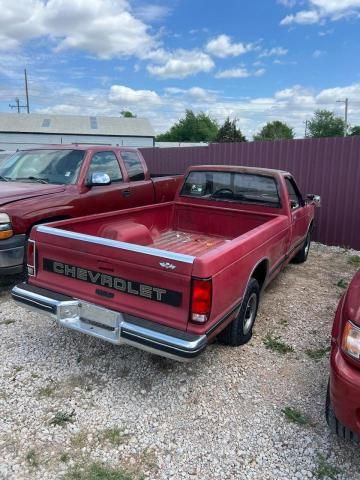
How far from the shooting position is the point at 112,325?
9.82 feet

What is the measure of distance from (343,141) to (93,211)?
537cm

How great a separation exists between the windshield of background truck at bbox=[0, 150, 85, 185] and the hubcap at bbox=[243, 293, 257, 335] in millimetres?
3229

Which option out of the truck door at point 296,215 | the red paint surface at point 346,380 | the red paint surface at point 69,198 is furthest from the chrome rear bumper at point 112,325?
the truck door at point 296,215

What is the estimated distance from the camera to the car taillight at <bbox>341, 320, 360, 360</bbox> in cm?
222

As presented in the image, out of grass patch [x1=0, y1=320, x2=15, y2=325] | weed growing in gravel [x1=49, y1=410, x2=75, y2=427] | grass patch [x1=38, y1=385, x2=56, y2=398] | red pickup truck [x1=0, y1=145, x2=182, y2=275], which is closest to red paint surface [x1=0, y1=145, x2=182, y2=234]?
red pickup truck [x1=0, y1=145, x2=182, y2=275]

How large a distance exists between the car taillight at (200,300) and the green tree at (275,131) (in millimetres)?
82361

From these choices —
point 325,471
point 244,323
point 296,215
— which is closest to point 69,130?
point 296,215

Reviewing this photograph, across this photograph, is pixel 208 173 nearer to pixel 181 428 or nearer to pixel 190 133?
pixel 181 428

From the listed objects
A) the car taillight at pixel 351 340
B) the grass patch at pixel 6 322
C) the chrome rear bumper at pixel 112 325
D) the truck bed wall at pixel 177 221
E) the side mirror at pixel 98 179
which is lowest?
the grass patch at pixel 6 322

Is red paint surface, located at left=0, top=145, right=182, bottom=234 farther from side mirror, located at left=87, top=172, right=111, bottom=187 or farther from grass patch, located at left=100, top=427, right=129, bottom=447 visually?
grass patch, located at left=100, top=427, right=129, bottom=447

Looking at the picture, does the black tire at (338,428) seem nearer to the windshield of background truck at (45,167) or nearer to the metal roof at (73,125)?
the windshield of background truck at (45,167)

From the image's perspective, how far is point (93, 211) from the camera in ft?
19.1

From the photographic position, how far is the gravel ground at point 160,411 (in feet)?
8.05

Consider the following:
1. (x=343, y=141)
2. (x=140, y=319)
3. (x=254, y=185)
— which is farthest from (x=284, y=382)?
(x=343, y=141)
